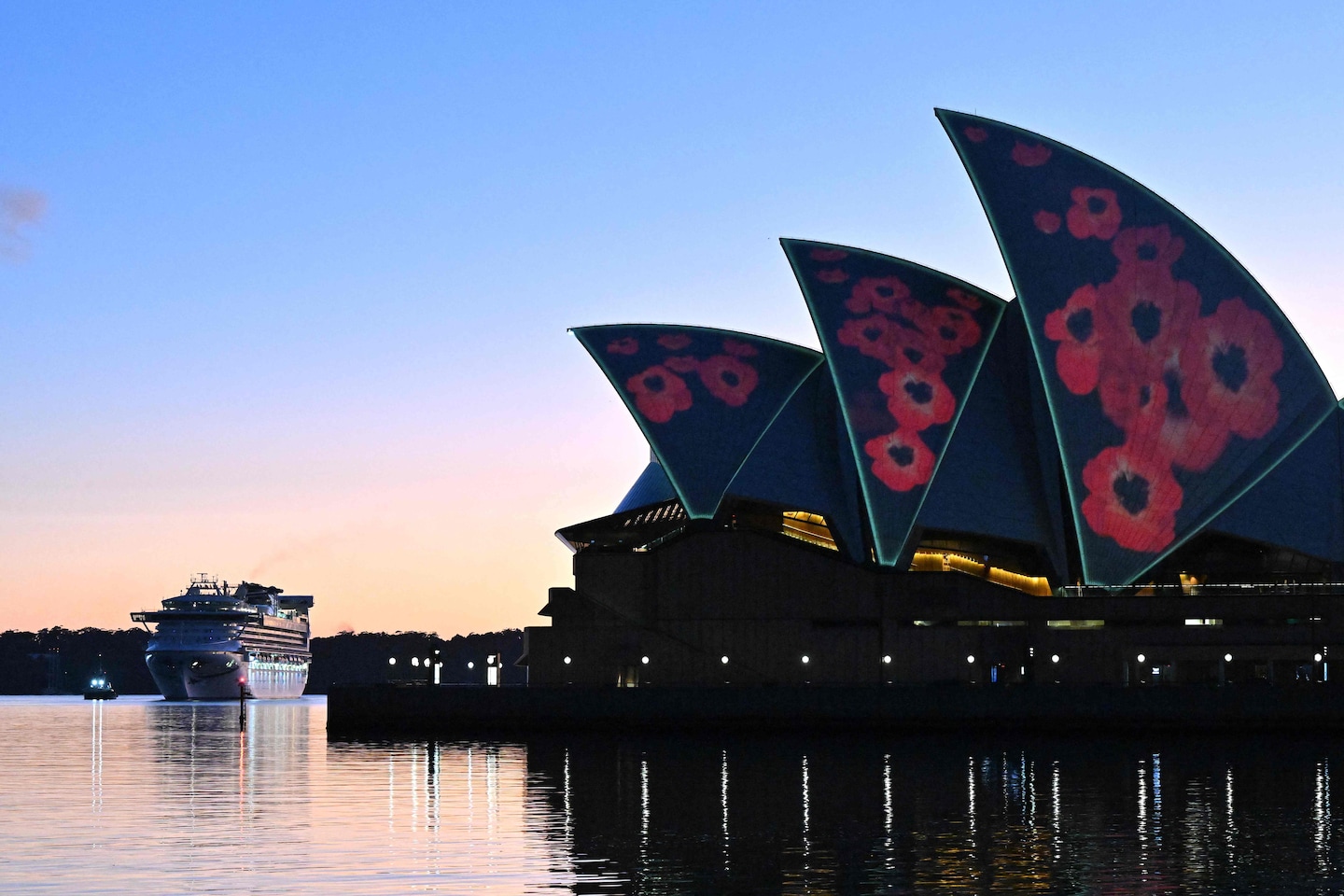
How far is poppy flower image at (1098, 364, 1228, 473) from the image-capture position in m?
70.9

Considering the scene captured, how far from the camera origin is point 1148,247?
69938 millimetres

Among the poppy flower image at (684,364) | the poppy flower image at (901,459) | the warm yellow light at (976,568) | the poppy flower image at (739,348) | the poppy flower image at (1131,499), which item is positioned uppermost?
the poppy flower image at (739,348)

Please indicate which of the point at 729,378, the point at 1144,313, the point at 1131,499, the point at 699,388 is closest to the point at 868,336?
the point at 729,378

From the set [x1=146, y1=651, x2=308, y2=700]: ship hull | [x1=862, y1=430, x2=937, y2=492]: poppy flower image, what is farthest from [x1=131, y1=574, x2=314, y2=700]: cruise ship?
[x1=862, y1=430, x2=937, y2=492]: poppy flower image

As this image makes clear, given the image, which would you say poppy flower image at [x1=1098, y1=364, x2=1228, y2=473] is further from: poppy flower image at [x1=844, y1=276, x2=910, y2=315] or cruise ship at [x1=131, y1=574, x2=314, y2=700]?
cruise ship at [x1=131, y1=574, x2=314, y2=700]

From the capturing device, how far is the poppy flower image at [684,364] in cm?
7788

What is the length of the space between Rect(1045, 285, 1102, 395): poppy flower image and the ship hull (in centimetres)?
8862

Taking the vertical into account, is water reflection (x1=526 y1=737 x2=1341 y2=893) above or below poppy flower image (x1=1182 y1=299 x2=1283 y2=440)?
below

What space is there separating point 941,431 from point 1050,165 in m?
11.9

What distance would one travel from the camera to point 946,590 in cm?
7438

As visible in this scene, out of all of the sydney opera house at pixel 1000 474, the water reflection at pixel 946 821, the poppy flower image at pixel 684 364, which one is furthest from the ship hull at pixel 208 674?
the water reflection at pixel 946 821

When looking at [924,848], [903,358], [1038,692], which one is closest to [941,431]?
[903,358]

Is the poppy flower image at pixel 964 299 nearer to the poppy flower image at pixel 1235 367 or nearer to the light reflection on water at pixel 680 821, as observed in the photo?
the poppy flower image at pixel 1235 367

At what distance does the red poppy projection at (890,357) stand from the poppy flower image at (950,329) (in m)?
0.04
